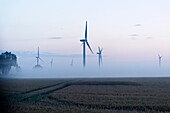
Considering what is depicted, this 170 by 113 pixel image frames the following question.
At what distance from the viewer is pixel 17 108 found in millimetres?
25922

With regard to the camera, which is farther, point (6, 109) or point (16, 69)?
point (16, 69)

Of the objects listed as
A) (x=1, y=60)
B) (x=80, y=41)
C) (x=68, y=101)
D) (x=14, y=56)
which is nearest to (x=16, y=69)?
(x=14, y=56)

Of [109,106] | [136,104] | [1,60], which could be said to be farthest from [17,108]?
[1,60]

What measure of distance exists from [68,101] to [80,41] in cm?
4973

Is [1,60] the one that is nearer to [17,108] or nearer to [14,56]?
[14,56]

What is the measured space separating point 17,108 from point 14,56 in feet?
393

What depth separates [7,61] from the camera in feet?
446

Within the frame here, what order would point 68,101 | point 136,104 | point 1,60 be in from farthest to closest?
point 1,60 → point 68,101 → point 136,104

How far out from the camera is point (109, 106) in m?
26.7

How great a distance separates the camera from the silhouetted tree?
130 metres

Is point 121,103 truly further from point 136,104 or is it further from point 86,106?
point 86,106

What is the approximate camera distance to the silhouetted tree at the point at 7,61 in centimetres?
13046

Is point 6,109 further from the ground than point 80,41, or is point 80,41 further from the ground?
point 80,41

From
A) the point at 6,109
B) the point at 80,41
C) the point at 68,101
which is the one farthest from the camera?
→ the point at 80,41
